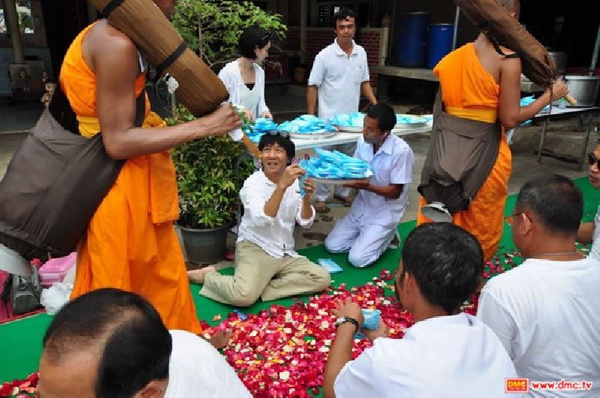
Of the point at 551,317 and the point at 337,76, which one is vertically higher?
the point at 337,76

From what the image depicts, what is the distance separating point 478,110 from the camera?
3.36 m

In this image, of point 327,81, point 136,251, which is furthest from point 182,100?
point 327,81

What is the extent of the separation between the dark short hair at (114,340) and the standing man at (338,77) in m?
4.47

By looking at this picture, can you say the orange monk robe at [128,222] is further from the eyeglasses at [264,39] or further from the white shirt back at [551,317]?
the eyeglasses at [264,39]

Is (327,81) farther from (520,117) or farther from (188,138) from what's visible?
(188,138)

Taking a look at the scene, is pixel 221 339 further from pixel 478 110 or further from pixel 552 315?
pixel 478 110

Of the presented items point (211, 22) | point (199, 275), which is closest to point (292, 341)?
point (199, 275)

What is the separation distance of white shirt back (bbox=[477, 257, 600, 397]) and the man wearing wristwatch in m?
0.31

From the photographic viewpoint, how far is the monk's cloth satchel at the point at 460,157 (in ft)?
11.1

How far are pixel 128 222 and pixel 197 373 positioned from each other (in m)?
1.11

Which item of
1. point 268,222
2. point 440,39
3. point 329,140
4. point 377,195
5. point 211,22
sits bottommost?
point 377,195

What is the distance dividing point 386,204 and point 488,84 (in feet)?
5.35

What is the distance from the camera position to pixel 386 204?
4.55 m

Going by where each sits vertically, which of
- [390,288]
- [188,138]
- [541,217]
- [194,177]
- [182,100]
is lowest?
[390,288]
